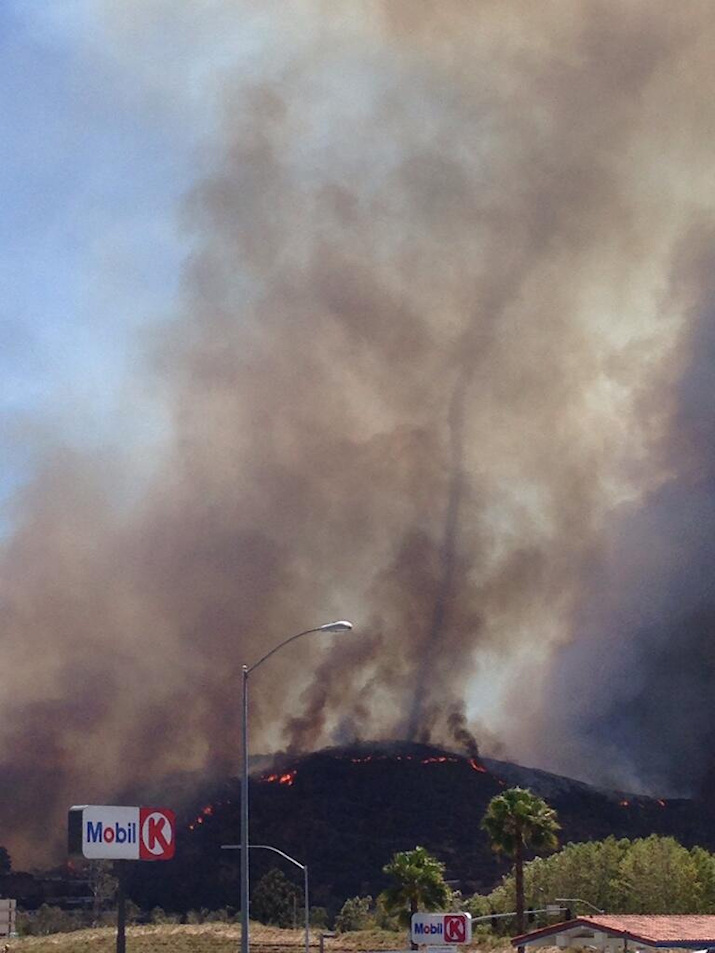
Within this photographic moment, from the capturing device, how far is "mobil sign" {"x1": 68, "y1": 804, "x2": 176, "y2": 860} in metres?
38.7

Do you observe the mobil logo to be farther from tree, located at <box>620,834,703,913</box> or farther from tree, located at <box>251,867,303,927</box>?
tree, located at <box>251,867,303,927</box>

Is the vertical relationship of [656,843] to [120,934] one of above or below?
above

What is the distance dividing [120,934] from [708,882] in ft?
324

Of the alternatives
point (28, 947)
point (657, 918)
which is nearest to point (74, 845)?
point (657, 918)

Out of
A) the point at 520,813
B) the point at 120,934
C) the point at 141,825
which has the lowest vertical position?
the point at 120,934

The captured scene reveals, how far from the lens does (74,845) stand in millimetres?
38719

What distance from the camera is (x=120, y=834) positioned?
40.5 metres

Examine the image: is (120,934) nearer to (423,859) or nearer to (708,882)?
(423,859)

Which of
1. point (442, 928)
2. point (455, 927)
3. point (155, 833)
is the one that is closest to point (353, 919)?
point (442, 928)

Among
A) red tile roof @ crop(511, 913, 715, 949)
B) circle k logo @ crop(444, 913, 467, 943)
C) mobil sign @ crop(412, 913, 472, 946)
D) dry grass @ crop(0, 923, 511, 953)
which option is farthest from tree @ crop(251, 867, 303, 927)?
circle k logo @ crop(444, 913, 467, 943)

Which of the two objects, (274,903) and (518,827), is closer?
(518,827)

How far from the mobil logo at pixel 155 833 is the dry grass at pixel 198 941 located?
76078 millimetres

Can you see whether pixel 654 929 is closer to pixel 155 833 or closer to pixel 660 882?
pixel 155 833

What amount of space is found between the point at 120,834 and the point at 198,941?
10486 centimetres
